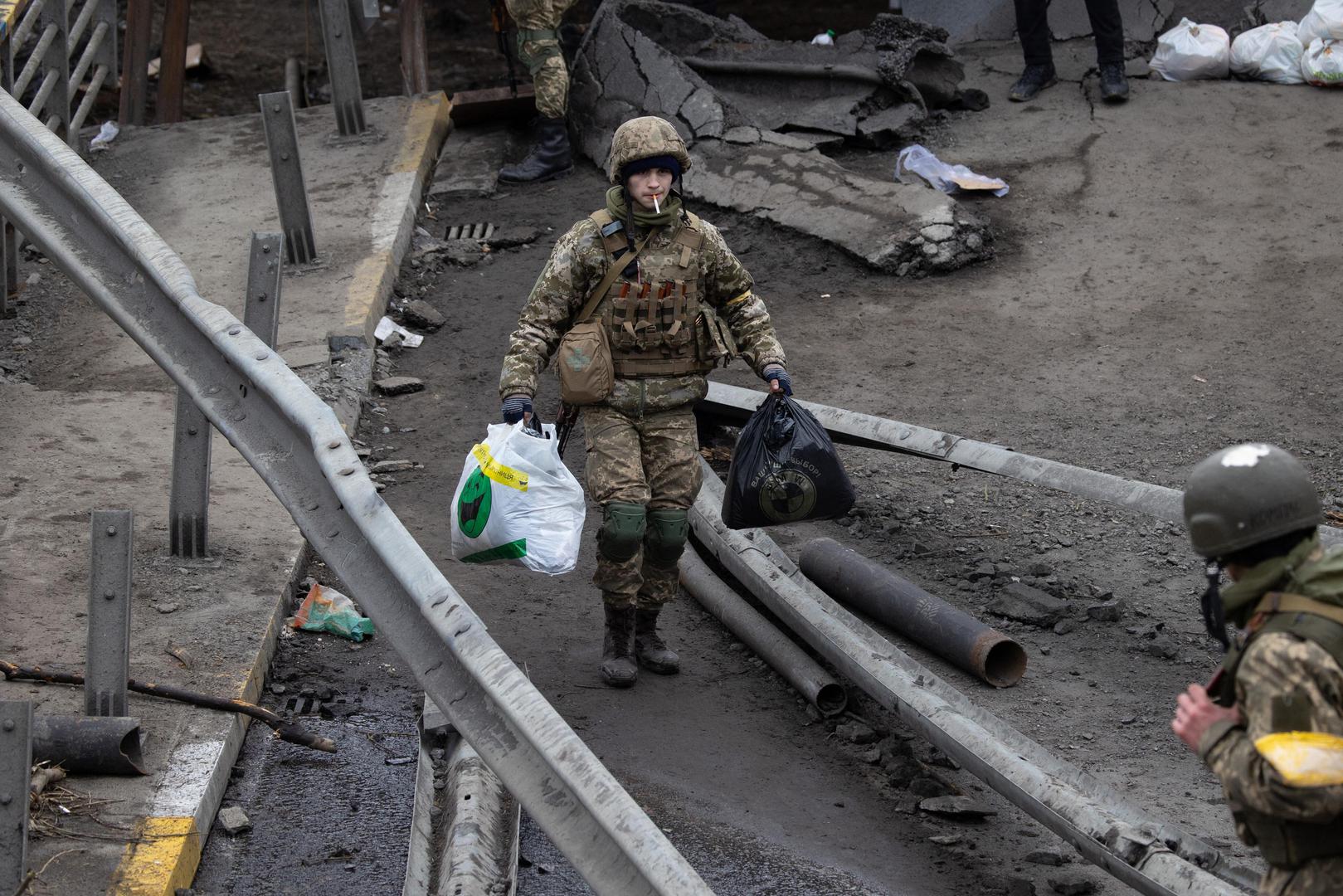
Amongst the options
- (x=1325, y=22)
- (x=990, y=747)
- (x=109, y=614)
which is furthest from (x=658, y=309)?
(x=1325, y=22)

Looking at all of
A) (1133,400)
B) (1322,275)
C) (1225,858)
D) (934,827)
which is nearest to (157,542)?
(934,827)

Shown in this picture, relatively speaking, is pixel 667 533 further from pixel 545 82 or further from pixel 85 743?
pixel 545 82

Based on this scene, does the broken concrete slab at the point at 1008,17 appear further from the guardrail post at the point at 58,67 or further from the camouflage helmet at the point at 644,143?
the camouflage helmet at the point at 644,143

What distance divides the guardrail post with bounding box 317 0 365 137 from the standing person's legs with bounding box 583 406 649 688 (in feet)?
17.7

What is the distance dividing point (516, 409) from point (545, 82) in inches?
215

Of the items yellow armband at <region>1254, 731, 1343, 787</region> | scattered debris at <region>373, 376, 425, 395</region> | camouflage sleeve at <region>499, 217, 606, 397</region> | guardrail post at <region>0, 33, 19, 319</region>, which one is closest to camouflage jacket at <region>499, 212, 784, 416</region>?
camouflage sleeve at <region>499, 217, 606, 397</region>

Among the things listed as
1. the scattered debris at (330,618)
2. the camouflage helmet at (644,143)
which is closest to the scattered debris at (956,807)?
the scattered debris at (330,618)

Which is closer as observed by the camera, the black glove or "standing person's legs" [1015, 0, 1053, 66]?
the black glove

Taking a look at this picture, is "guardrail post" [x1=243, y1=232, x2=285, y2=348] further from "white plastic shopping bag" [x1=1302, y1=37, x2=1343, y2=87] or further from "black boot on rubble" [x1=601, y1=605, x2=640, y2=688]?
"white plastic shopping bag" [x1=1302, y1=37, x2=1343, y2=87]

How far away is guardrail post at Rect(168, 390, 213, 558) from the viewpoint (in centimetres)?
505

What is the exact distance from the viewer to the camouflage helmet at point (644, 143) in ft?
16.1

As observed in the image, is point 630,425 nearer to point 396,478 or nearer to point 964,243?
point 396,478

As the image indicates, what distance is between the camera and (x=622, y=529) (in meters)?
5.00

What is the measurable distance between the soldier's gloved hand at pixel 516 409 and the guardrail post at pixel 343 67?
5.48 metres
